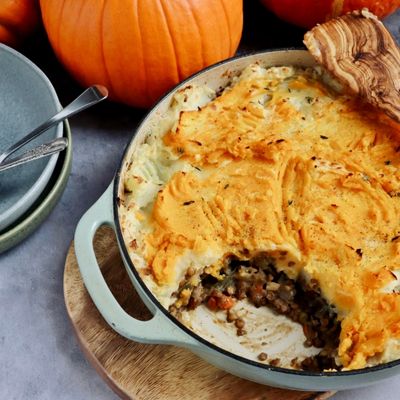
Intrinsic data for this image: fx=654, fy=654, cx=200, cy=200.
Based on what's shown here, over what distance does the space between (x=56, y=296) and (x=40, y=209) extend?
249mm

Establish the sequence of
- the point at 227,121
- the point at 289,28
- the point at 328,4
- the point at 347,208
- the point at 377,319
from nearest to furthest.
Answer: the point at 377,319 < the point at 347,208 < the point at 227,121 < the point at 328,4 < the point at 289,28

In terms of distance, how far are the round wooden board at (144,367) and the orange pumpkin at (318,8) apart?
1.16m

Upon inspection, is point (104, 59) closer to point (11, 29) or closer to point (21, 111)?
point (21, 111)

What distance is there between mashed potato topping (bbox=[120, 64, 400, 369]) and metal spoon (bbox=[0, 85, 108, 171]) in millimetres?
231

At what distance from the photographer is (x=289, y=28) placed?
2.47m

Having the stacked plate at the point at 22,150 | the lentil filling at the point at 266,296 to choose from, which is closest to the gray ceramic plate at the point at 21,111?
the stacked plate at the point at 22,150

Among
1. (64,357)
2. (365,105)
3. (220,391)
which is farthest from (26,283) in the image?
(365,105)

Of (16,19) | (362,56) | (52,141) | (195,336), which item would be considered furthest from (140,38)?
(195,336)

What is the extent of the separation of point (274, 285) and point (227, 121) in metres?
0.47

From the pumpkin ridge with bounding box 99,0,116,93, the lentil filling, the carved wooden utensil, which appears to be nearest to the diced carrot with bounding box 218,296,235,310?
the lentil filling

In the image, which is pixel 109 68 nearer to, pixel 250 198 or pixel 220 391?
pixel 250 198

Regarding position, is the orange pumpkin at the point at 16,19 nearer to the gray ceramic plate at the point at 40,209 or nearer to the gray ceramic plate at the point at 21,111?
the gray ceramic plate at the point at 21,111

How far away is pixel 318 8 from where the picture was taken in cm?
223

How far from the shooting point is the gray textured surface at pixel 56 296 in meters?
1.68
